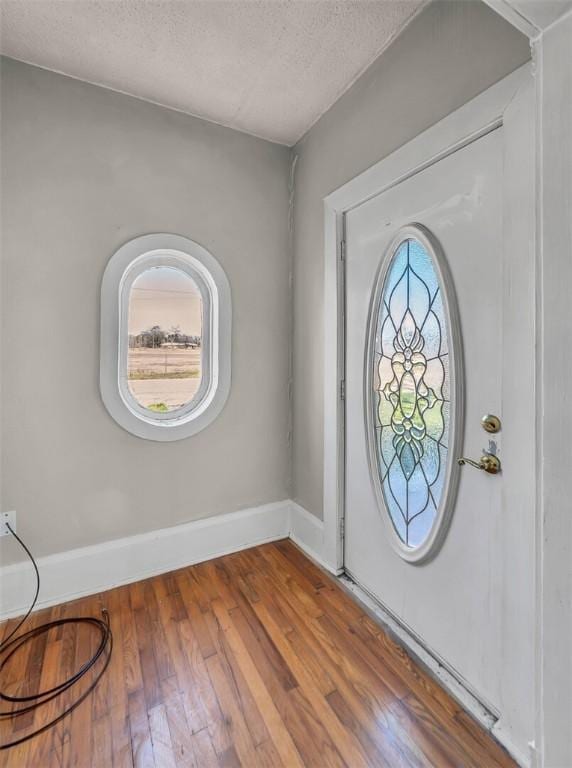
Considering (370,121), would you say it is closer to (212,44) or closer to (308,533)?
(212,44)

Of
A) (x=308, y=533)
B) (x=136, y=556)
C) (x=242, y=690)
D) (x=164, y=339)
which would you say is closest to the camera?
(x=242, y=690)

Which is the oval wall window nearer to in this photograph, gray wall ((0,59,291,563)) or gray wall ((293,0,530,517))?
gray wall ((293,0,530,517))

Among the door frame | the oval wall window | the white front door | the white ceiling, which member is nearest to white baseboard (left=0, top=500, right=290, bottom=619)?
the door frame

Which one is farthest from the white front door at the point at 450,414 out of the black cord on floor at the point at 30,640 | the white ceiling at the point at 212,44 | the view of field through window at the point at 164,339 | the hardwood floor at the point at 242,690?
the black cord on floor at the point at 30,640

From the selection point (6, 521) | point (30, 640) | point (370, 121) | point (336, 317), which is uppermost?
point (370, 121)

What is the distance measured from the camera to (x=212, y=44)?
1.54m

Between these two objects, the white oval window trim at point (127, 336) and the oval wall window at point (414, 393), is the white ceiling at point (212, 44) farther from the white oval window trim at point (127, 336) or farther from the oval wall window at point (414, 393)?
the oval wall window at point (414, 393)

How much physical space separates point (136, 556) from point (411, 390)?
165cm

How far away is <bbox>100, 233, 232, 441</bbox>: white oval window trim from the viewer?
71.7 inches

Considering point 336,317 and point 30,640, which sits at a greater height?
point 336,317

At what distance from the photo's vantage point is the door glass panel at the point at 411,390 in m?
1.38

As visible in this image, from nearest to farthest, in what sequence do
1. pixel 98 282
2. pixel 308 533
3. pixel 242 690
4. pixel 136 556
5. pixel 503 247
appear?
pixel 503 247
pixel 242 690
pixel 98 282
pixel 136 556
pixel 308 533

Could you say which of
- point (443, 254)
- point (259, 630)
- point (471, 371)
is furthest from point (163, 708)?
point (443, 254)

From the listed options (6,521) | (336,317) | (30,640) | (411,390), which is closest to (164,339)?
(336,317)
